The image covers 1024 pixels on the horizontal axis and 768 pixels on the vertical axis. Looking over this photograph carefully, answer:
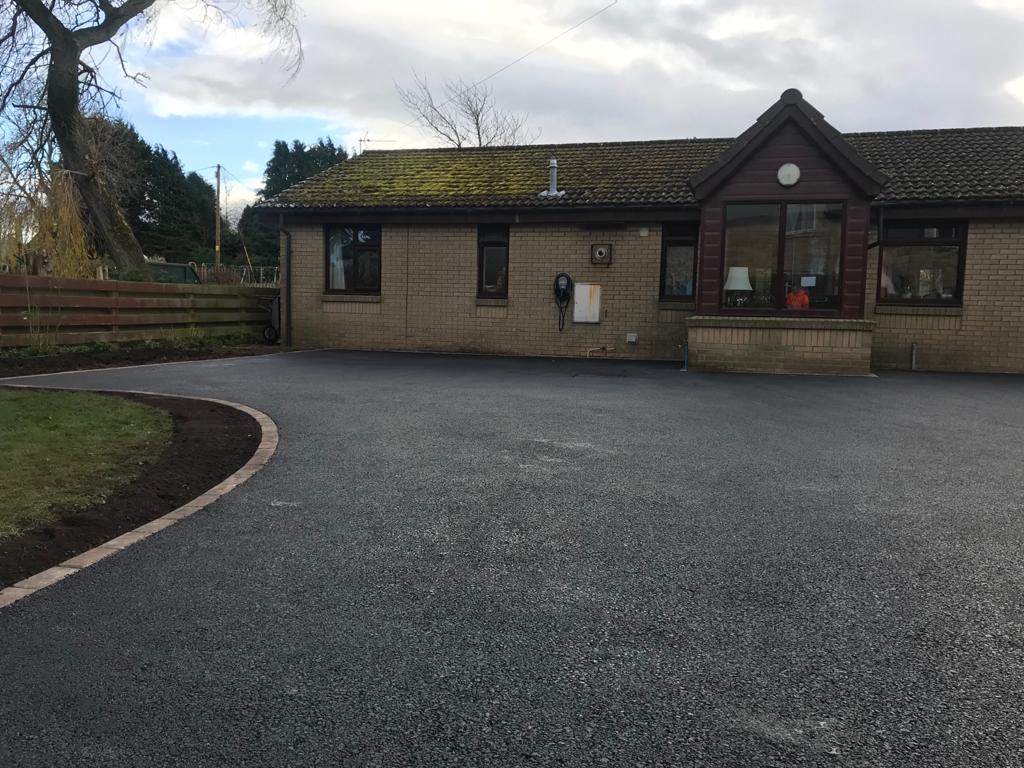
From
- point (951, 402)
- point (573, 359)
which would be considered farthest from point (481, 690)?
point (573, 359)

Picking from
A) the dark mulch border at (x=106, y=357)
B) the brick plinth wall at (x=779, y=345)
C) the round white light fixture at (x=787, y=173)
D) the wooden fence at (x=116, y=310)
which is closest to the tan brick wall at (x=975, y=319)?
the brick plinth wall at (x=779, y=345)

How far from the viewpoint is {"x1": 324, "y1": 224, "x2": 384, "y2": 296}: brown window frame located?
17.6m

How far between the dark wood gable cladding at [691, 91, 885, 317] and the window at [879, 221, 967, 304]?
6.62 feet

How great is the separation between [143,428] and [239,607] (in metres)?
4.22

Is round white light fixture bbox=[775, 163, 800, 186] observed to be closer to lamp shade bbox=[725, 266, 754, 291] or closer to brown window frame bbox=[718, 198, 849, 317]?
brown window frame bbox=[718, 198, 849, 317]

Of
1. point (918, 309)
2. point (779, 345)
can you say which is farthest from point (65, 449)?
point (918, 309)

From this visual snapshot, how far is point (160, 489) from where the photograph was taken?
4930 mm

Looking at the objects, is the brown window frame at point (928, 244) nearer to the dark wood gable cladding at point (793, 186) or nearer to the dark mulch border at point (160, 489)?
the dark wood gable cladding at point (793, 186)

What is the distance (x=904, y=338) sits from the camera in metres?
14.8

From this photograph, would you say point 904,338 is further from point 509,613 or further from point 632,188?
point 509,613

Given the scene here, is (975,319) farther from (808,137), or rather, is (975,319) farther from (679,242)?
(679,242)

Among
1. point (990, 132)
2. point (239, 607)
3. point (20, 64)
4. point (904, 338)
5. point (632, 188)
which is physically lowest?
point (239, 607)

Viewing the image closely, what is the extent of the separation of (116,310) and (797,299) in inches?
522

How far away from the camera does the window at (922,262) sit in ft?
47.6
